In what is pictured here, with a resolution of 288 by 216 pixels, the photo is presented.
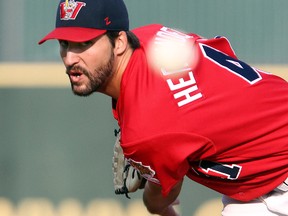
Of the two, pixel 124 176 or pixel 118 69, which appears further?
pixel 124 176

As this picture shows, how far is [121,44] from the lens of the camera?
390 cm

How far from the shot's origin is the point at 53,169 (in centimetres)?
617

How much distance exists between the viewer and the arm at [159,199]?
4.34m

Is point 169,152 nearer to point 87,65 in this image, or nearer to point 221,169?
point 221,169

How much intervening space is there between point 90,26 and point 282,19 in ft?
8.65

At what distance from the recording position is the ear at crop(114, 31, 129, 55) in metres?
3.88

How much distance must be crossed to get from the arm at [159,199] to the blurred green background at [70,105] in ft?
5.34

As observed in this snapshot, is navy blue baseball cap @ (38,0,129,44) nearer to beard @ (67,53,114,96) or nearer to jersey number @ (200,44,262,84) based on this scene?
beard @ (67,53,114,96)

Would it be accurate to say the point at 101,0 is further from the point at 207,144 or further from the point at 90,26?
the point at 207,144

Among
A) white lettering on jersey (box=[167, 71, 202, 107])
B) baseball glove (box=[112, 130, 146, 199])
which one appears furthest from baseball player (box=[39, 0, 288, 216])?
baseball glove (box=[112, 130, 146, 199])

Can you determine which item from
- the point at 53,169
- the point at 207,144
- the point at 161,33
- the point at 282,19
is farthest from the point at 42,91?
the point at 207,144

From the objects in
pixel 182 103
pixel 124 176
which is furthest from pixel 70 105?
pixel 182 103

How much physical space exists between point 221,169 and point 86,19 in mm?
847

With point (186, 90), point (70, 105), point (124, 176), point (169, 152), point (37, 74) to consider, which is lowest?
point (70, 105)
